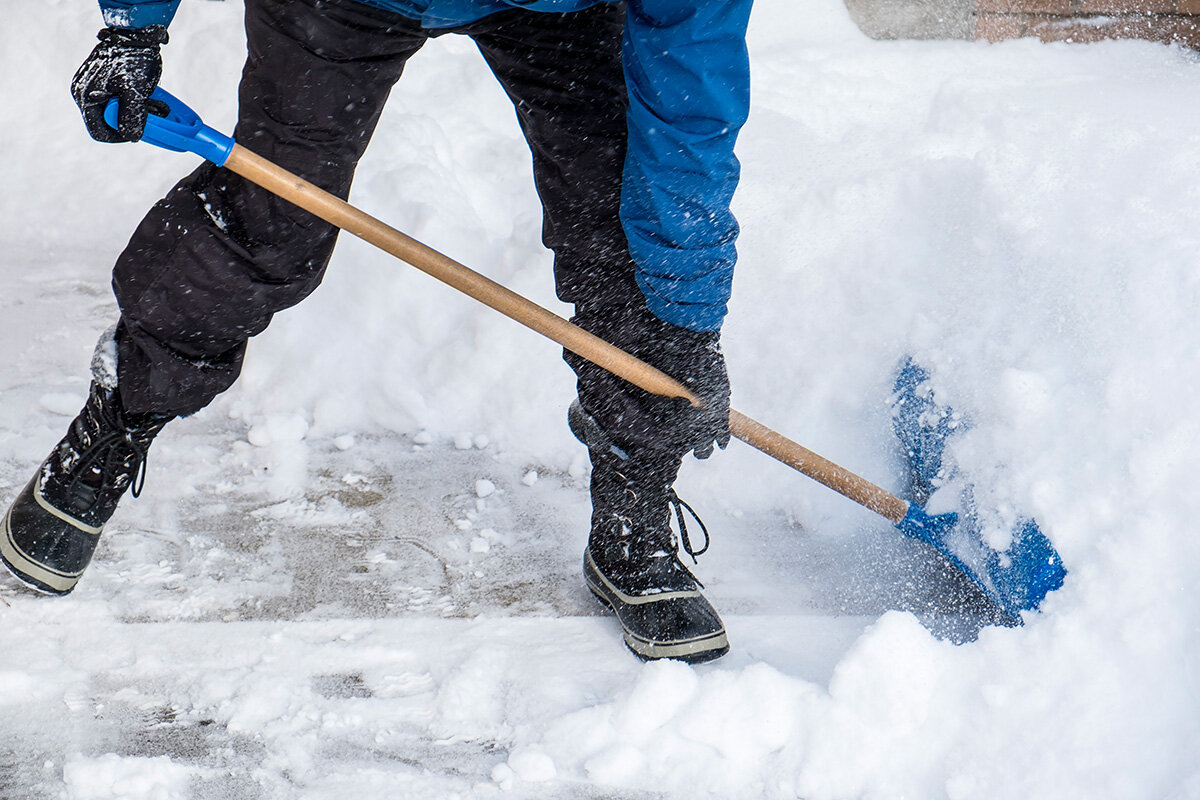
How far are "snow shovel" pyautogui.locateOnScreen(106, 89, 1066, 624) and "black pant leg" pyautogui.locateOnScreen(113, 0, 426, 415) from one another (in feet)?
0.20

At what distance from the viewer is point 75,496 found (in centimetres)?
171

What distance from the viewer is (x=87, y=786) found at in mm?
1356

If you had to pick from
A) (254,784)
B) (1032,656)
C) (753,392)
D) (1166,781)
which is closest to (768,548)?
(753,392)

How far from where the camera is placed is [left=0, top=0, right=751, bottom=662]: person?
1445 mm

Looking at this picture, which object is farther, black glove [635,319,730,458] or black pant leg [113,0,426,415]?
black glove [635,319,730,458]

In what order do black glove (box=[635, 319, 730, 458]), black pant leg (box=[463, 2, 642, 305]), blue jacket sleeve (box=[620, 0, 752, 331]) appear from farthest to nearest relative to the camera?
1. black glove (box=[635, 319, 730, 458])
2. black pant leg (box=[463, 2, 642, 305])
3. blue jacket sleeve (box=[620, 0, 752, 331])

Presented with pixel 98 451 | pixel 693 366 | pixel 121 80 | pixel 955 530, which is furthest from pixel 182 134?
pixel 955 530

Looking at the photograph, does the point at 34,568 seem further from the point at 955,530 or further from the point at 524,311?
the point at 955,530

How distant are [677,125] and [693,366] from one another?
1.36 ft

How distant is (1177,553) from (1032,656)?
282 millimetres

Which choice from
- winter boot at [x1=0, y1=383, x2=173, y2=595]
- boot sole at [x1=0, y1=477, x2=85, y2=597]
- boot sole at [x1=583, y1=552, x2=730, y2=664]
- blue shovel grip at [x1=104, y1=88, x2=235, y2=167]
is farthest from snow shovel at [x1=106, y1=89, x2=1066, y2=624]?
boot sole at [x1=0, y1=477, x2=85, y2=597]

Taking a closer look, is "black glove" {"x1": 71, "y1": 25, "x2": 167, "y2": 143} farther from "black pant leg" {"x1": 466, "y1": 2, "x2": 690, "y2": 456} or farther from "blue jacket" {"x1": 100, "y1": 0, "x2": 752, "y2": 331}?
"black pant leg" {"x1": 466, "y1": 2, "x2": 690, "y2": 456}

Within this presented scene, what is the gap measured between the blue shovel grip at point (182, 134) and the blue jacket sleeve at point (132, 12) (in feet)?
0.32

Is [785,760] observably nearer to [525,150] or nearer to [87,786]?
[87,786]
